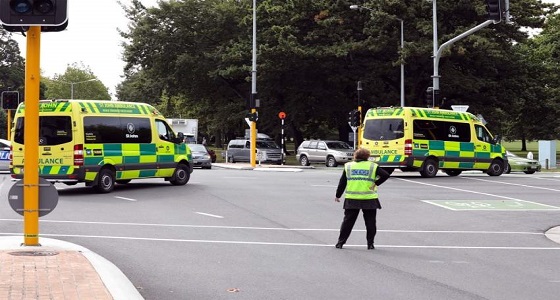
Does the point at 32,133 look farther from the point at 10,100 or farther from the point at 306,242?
the point at 10,100

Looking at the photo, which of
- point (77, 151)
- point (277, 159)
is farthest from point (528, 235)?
point (277, 159)

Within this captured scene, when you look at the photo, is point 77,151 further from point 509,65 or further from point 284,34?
point 509,65

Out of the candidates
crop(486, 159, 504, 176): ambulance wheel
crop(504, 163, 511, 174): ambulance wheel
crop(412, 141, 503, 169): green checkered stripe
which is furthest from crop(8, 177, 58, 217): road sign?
crop(504, 163, 511, 174): ambulance wheel

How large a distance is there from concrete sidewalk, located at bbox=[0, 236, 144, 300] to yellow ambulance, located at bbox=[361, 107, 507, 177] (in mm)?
19383

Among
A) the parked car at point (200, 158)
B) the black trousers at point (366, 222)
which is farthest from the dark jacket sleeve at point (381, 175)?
the parked car at point (200, 158)

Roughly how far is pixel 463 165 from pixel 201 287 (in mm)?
22890

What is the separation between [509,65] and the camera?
47.4 metres

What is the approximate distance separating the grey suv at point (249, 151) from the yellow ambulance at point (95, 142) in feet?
73.6

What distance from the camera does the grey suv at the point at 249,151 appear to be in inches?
1766

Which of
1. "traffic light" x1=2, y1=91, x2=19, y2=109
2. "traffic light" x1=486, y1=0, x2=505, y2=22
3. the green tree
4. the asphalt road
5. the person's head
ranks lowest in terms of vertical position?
the asphalt road

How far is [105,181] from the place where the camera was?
20.2m

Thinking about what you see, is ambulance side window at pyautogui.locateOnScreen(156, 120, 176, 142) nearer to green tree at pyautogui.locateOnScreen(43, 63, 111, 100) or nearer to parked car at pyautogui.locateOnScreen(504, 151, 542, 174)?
parked car at pyautogui.locateOnScreen(504, 151, 542, 174)

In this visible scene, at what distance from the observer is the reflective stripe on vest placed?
1142cm

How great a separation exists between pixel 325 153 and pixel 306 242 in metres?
31.0
